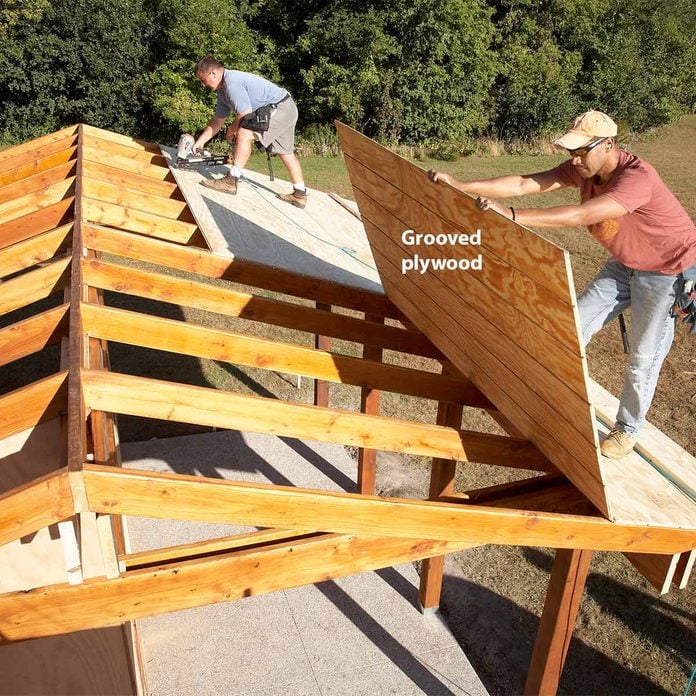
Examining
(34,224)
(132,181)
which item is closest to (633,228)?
(34,224)

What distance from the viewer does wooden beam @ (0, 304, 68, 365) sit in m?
3.53

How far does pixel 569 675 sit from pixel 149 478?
11.3ft

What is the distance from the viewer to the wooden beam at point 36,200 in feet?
18.8

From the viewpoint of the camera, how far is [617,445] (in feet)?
11.4

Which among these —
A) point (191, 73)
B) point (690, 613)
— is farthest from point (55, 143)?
point (191, 73)

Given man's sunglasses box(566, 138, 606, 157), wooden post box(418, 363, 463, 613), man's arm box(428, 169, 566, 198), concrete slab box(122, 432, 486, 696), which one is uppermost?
man's sunglasses box(566, 138, 606, 157)

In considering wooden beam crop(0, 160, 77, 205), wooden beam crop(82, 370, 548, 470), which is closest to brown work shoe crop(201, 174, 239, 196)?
wooden beam crop(0, 160, 77, 205)

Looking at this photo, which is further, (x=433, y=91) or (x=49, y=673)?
(x=433, y=91)

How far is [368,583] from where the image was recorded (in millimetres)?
4953

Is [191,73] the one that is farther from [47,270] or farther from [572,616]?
[572,616]

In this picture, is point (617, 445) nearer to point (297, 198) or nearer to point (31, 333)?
point (31, 333)

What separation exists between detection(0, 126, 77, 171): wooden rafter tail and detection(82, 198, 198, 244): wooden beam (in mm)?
2214

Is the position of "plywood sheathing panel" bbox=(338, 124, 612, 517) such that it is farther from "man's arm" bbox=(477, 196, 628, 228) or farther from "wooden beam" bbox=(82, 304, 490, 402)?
"man's arm" bbox=(477, 196, 628, 228)

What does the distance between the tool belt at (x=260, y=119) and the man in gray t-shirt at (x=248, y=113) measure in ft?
0.08
